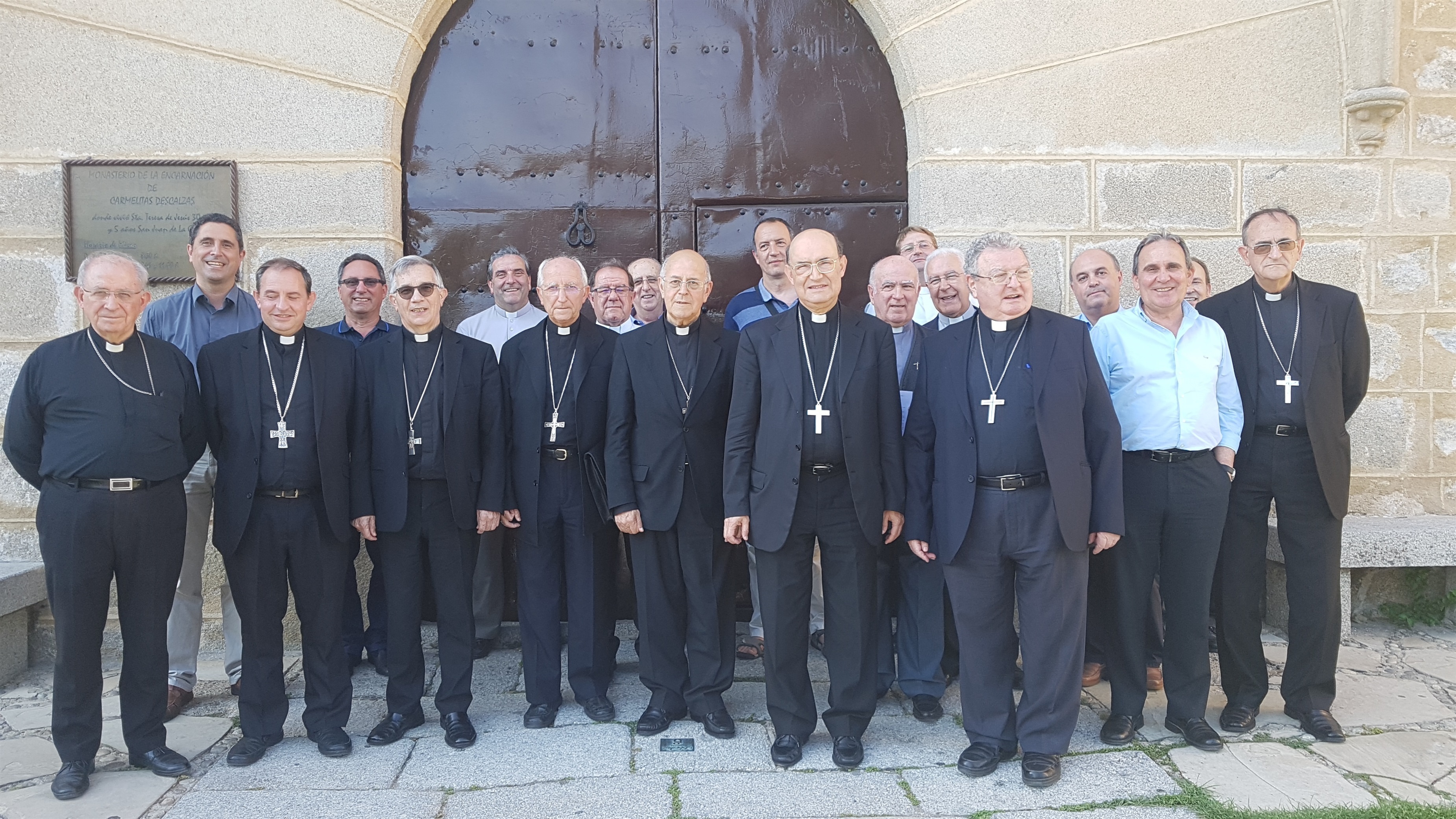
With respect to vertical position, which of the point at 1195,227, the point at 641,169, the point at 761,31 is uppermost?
the point at 761,31

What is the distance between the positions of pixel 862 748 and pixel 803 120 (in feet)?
11.3

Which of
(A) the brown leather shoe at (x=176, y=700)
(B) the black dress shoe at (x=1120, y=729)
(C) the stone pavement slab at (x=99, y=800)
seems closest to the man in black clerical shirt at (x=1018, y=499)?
(B) the black dress shoe at (x=1120, y=729)

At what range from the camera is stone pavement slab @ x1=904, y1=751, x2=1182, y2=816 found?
315 cm

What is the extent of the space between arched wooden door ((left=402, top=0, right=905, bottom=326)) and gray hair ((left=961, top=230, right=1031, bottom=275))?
1.86 m

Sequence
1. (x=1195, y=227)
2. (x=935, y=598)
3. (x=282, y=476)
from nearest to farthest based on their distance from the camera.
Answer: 1. (x=282, y=476)
2. (x=935, y=598)
3. (x=1195, y=227)

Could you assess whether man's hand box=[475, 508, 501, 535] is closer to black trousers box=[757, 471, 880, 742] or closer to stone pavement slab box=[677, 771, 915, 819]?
black trousers box=[757, 471, 880, 742]

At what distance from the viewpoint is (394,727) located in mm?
3732

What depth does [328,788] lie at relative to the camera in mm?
3311

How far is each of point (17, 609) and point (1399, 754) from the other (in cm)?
600

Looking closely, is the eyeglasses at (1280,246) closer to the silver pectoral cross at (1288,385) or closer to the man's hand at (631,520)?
the silver pectoral cross at (1288,385)

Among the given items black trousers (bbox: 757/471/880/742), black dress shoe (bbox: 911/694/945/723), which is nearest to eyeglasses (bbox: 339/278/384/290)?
black trousers (bbox: 757/471/880/742)

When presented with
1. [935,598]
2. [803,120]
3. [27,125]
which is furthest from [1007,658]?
[27,125]

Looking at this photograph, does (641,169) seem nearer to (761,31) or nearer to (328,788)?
(761,31)

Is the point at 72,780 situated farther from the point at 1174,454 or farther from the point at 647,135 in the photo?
the point at 1174,454
